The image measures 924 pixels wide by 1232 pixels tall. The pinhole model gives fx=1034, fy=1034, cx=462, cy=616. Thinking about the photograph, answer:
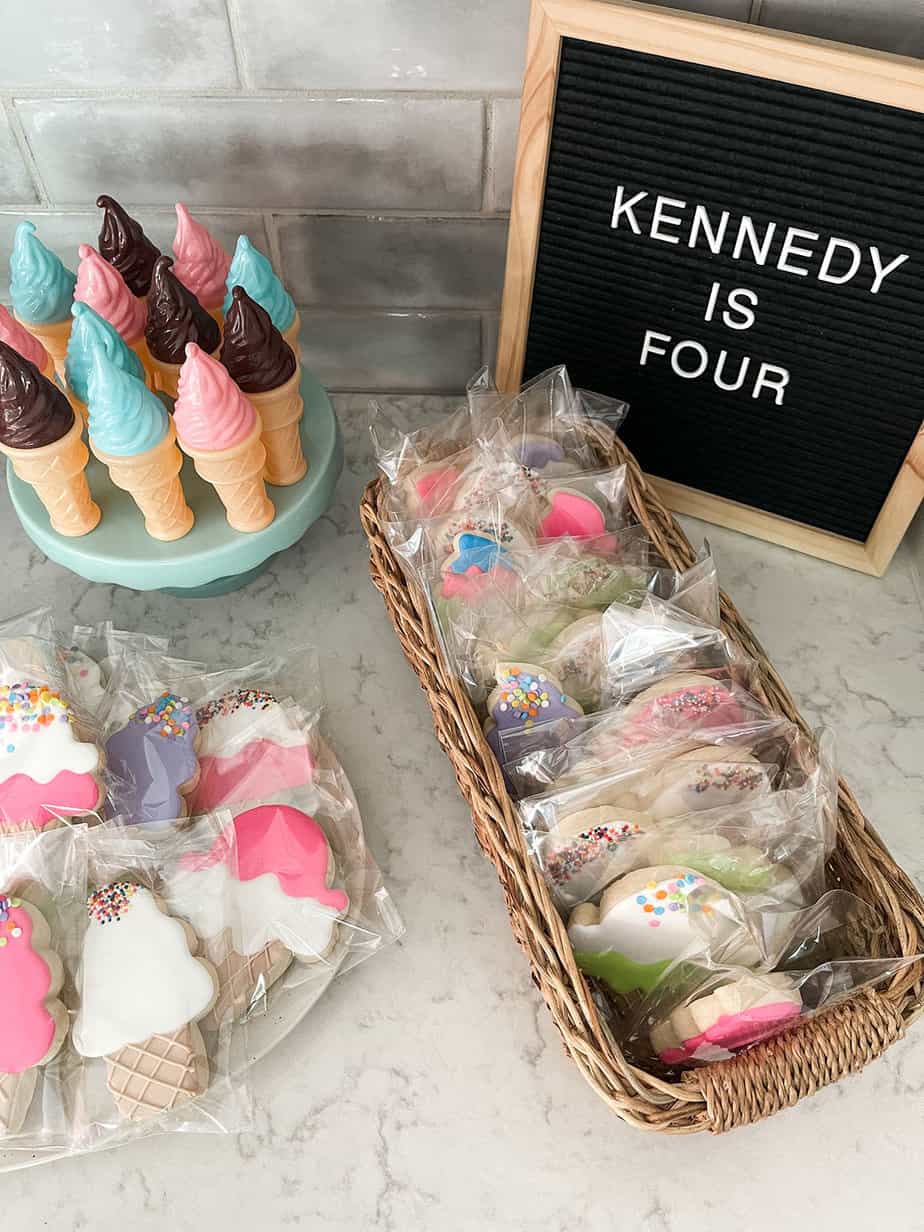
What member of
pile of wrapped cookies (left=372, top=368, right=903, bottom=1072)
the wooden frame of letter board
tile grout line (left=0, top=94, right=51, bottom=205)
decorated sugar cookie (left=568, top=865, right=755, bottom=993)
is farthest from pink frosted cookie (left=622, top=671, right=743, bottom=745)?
tile grout line (left=0, top=94, right=51, bottom=205)

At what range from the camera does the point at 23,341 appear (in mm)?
842

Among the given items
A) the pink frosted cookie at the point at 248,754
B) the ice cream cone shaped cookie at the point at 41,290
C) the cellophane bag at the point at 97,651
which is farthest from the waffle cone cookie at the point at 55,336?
the pink frosted cookie at the point at 248,754

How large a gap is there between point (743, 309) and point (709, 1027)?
580mm

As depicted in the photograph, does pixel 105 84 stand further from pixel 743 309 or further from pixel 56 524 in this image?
pixel 743 309

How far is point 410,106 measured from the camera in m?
0.94

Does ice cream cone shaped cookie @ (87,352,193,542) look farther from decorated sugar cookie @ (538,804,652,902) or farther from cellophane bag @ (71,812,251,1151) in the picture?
decorated sugar cookie @ (538,804,652,902)

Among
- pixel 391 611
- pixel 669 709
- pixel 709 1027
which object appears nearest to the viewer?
pixel 709 1027

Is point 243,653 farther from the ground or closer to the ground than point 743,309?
closer to the ground

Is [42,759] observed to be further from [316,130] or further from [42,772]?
[316,130]

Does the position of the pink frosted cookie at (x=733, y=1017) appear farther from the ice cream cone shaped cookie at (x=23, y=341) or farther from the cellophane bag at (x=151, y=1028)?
the ice cream cone shaped cookie at (x=23, y=341)

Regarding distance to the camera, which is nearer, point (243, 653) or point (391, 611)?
point (391, 611)

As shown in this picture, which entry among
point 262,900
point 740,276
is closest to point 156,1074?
point 262,900

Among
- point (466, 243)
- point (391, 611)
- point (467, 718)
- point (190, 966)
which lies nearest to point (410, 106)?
point (466, 243)

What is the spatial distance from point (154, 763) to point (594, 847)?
35cm
